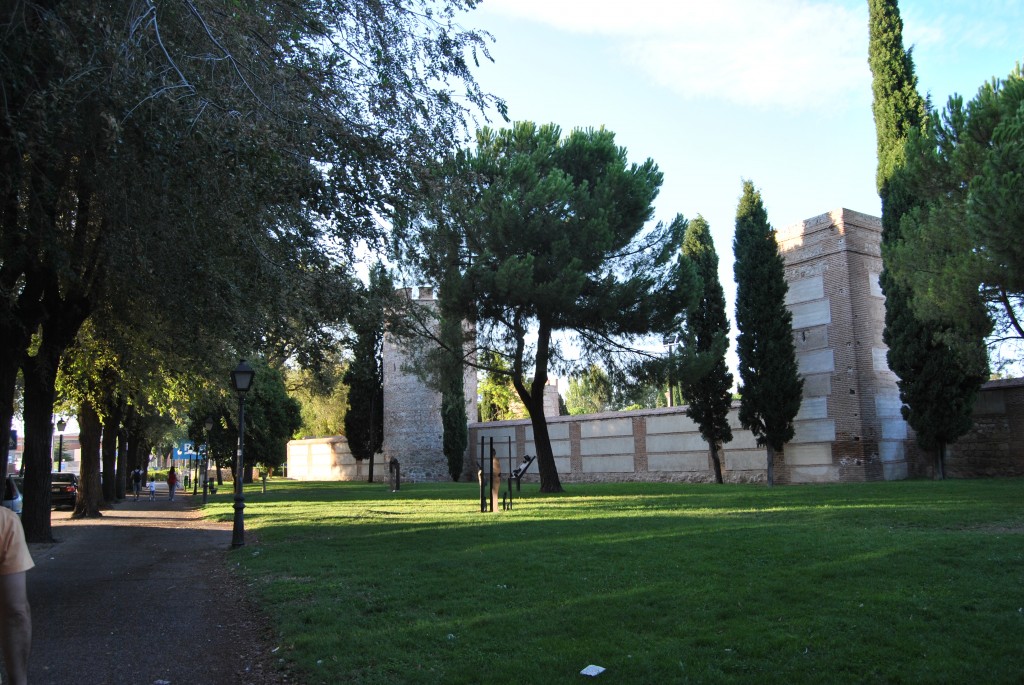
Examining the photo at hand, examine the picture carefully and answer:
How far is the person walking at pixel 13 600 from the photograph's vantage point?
4016 mm

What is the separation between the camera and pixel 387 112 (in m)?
10.0

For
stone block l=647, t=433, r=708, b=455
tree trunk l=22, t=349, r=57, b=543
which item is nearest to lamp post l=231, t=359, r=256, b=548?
tree trunk l=22, t=349, r=57, b=543

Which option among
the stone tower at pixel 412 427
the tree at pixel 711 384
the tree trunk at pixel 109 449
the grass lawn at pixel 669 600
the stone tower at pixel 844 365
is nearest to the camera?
the grass lawn at pixel 669 600

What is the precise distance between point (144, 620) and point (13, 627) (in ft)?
15.2

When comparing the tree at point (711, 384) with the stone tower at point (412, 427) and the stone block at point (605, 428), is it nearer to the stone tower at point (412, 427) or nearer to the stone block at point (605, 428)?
the stone block at point (605, 428)

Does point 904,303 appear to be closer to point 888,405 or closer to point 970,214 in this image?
point 888,405

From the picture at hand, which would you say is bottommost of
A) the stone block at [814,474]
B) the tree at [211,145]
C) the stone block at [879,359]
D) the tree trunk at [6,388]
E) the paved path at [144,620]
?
the stone block at [814,474]

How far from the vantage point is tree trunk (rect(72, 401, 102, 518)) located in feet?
78.6

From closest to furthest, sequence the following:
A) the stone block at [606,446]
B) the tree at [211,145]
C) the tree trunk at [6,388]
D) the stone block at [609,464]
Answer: the tree at [211,145]
the tree trunk at [6,388]
the stone block at [609,464]
the stone block at [606,446]

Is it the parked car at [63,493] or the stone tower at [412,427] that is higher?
the stone tower at [412,427]

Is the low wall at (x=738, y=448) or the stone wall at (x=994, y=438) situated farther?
the low wall at (x=738, y=448)

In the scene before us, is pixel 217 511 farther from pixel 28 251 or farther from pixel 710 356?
pixel 28 251

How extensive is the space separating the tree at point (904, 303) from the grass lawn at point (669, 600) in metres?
11.6

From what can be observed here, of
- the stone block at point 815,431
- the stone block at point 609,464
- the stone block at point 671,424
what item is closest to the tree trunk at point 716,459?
the stone block at point 671,424
